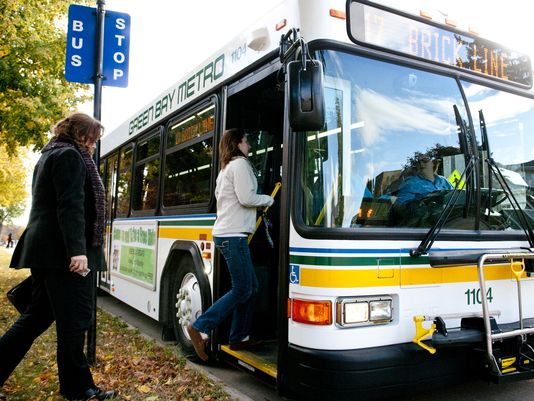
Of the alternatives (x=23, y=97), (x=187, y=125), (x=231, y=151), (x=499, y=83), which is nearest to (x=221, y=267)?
(x=231, y=151)

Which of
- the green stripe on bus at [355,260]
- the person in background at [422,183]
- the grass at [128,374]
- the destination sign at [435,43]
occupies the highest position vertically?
the destination sign at [435,43]

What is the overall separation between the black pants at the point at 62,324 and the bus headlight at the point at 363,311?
172 cm

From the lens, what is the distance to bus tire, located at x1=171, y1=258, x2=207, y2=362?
4684 millimetres

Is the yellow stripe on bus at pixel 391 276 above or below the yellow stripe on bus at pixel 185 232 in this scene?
below

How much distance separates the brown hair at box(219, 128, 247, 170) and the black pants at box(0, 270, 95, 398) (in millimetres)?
1349

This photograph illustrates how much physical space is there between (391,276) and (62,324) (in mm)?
2146

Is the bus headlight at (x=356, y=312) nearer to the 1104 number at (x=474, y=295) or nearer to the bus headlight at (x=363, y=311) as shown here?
the bus headlight at (x=363, y=311)

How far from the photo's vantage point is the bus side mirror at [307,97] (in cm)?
286

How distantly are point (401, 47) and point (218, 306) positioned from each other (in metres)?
2.34

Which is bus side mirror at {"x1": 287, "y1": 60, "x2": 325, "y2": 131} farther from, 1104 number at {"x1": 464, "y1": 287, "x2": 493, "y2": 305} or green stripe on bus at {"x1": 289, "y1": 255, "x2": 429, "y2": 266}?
1104 number at {"x1": 464, "y1": 287, "x2": 493, "y2": 305}

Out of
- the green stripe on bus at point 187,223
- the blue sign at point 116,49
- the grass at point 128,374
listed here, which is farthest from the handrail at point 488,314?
the blue sign at point 116,49

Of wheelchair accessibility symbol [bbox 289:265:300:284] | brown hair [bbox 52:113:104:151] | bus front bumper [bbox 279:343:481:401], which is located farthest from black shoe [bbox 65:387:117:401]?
brown hair [bbox 52:113:104:151]

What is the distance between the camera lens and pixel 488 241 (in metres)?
3.39

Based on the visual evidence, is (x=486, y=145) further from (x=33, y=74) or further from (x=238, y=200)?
(x=33, y=74)
